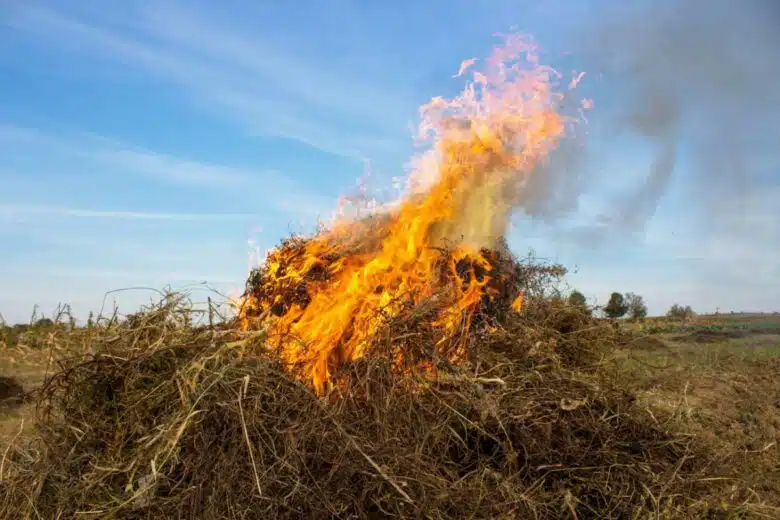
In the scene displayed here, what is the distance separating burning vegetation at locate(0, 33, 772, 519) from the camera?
15.1ft

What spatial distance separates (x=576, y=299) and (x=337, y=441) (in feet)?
13.6

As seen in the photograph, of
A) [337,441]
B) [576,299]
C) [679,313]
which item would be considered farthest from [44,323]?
[679,313]

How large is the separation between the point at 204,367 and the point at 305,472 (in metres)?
1.19

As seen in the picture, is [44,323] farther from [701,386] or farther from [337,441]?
[701,386]

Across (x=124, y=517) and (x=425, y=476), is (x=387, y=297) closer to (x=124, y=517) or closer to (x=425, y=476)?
(x=425, y=476)

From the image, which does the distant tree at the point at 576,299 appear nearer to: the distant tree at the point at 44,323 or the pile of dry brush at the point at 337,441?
the pile of dry brush at the point at 337,441

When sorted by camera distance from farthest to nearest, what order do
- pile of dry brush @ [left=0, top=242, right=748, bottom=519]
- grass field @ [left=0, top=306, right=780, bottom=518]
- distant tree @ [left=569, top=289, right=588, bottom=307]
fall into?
distant tree @ [left=569, top=289, right=588, bottom=307] → grass field @ [left=0, top=306, right=780, bottom=518] → pile of dry brush @ [left=0, top=242, right=748, bottom=519]

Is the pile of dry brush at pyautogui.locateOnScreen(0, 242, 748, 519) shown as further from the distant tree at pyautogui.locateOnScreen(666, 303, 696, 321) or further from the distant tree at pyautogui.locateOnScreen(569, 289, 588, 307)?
the distant tree at pyautogui.locateOnScreen(666, 303, 696, 321)

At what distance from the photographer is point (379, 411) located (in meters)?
5.25

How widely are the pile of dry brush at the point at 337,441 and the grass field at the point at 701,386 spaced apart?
38 centimetres

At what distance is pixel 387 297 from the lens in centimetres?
618

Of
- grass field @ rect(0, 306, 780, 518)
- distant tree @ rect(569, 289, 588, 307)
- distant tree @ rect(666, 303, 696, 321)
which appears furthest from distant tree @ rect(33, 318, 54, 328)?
distant tree @ rect(666, 303, 696, 321)

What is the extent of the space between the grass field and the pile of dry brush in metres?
0.38

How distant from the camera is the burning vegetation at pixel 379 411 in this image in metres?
4.62
